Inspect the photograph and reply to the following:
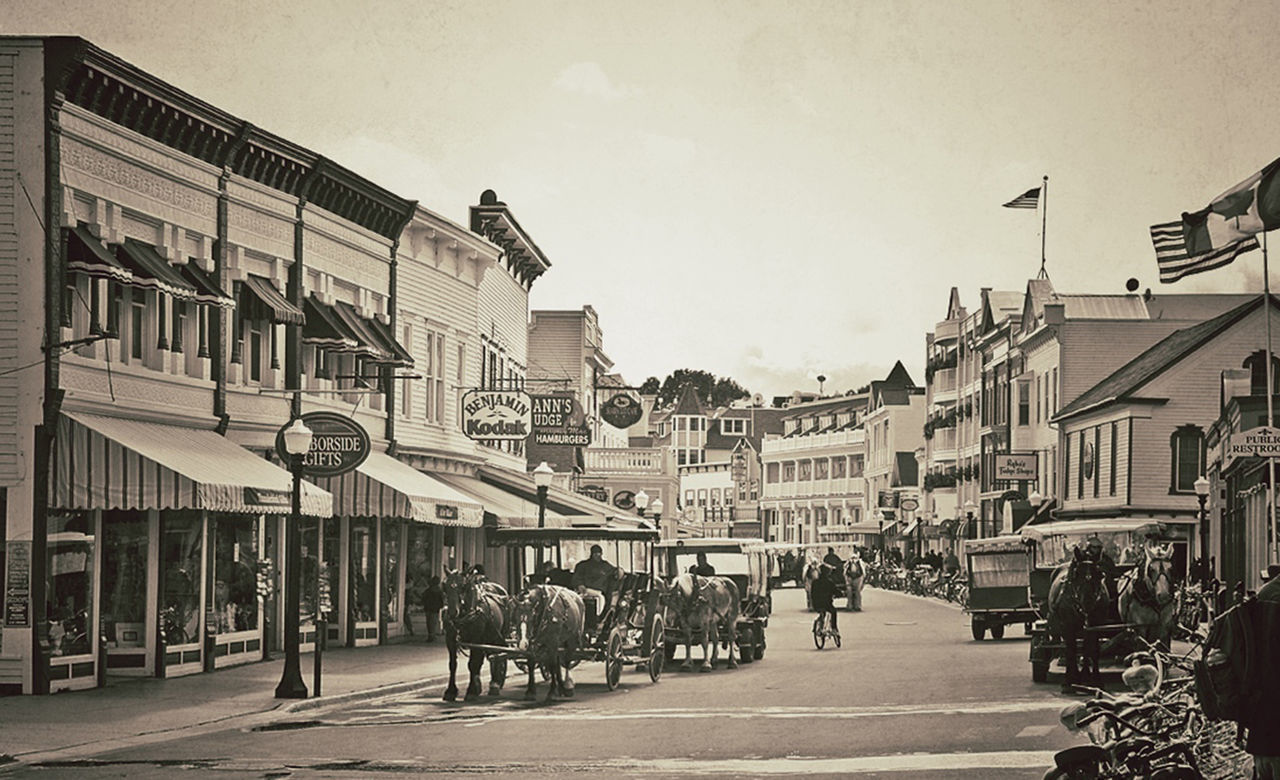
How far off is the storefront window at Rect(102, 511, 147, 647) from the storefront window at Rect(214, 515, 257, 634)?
2.20 metres

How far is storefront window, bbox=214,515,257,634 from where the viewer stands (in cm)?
2947

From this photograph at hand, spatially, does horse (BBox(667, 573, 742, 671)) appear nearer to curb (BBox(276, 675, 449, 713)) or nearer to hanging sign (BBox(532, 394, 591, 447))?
curb (BBox(276, 675, 449, 713))

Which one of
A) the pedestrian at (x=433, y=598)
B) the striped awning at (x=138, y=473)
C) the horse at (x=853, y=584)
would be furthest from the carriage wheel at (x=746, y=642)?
the horse at (x=853, y=584)

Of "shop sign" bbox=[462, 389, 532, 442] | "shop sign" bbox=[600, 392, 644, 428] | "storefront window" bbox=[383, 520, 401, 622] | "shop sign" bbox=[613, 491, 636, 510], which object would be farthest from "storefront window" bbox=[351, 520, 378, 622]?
"shop sign" bbox=[613, 491, 636, 510]

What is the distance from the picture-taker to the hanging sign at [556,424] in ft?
156

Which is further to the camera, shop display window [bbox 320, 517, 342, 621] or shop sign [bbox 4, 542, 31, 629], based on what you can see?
shop display window [bbox 320, 517, 342, 621]

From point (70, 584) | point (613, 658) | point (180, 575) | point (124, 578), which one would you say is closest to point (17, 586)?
point (70, 584)

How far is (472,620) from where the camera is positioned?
24.8 m

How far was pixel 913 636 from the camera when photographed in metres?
42.9

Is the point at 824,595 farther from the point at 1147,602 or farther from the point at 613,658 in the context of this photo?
the point at 1147,602

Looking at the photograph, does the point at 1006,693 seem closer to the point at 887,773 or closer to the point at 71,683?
the point at 887,773

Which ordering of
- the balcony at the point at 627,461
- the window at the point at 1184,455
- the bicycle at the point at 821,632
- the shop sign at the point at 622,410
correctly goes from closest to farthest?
the bicycle at the point at 821,632
the window at the point at 1184,455
the shop sign at the point at 622,410
the balcony at the point at 627,461

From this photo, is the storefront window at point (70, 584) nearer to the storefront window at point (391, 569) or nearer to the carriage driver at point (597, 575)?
the carriage driver at point (597, 575)

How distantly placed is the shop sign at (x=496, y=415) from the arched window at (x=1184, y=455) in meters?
26.1
